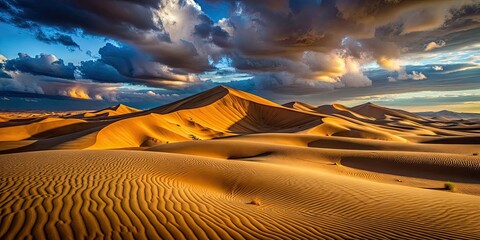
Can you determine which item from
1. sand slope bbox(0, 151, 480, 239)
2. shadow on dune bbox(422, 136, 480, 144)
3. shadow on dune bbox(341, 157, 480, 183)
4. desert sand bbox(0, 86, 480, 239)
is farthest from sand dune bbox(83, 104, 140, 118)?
sand slope bbox(0, 151, 480, 239)

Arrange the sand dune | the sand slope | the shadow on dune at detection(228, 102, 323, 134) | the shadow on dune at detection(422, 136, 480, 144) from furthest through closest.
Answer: the sand dune
the shadow on dune at detection(228, 102, 323, 134)
the shadow on dune at detection(422, 136, 480, 144)
the sand slope

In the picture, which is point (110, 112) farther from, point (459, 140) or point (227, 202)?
point (227, 202)

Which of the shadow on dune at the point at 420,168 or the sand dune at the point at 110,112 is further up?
the sand dune at the point at 110,112

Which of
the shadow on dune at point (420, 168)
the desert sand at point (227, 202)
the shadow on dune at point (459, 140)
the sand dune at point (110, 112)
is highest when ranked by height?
the sand dune at point (110, 112)

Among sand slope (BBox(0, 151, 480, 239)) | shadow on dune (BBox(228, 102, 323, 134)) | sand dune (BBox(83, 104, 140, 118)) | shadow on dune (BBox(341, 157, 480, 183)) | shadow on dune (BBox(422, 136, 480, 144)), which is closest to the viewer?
sand slope (BBox(0, 151, 480, 239))

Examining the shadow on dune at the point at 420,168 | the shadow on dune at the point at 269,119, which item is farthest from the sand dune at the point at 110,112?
the shadow on dune at the point at 420,168

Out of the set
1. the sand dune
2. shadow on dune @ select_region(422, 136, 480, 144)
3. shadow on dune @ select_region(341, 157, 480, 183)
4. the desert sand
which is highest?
the sand dune

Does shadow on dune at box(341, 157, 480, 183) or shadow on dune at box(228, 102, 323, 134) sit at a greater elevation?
shadow on dune at box(228, 102, 323, 134)

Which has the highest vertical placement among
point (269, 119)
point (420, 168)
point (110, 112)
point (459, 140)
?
point (110, 112)

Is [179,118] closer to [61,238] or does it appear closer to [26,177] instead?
[26,177]

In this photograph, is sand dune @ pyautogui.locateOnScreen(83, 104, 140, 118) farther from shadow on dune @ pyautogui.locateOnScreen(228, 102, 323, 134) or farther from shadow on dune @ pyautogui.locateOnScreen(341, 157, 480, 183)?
shadow on dune @ pyautogui.locateOnScreen(341, 157, 480, 183)

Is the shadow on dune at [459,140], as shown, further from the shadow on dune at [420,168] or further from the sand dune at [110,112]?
the sand dune at [110,112]

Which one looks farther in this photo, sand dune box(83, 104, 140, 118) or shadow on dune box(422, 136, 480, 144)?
sand dune box(83, 104, 140, 118)

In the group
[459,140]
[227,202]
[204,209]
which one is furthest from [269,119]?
[204,209]
